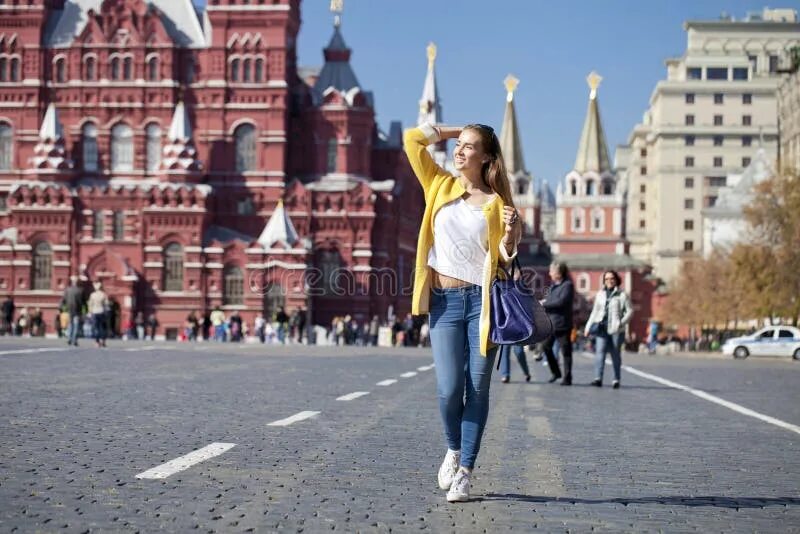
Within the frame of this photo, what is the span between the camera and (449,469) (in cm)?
753

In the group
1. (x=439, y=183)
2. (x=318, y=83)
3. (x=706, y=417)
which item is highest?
(x=318, y=83)

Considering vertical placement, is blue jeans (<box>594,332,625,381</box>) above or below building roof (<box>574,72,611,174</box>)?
below

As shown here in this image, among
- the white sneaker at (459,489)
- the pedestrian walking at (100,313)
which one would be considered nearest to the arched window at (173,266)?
the pedestrian walking at (100,313)

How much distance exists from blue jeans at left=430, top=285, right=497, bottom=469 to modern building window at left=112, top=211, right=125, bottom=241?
218ft

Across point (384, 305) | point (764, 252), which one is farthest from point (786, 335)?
point (384, 305)

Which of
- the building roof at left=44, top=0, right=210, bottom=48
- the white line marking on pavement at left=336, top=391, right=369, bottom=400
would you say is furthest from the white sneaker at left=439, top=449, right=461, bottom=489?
the building roof at left=44, top=0, right=210, bottom=48

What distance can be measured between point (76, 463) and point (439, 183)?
279 centimetres

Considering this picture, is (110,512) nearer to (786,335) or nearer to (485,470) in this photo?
(485,470)

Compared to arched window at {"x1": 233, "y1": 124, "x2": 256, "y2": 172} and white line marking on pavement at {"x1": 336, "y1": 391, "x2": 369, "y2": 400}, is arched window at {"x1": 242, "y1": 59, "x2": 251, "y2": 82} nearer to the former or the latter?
arched window at {"x1": 233, "y1": 124, "x2": 256, "y2": 172}

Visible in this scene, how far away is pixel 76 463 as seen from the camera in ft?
27.4

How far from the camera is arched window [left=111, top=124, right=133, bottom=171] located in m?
74.9

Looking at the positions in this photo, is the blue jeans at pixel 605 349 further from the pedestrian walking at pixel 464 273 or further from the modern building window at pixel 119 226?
the modern building window at pixel 119 226

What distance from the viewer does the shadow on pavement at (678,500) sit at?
7.51 meters

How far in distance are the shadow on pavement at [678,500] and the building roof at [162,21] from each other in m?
69.7
